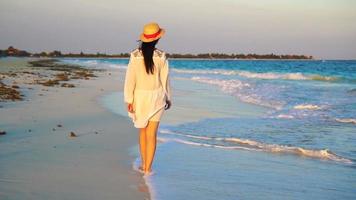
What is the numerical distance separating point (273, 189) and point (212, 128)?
393 cm

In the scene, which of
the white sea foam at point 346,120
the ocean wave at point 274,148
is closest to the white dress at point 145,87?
the ocean wave at point 274,148

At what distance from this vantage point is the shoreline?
4168mm

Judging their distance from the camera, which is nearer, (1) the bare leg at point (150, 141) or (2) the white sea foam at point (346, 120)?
(1) the bare leg at point (150, 141)

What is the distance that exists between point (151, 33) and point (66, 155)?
176 centimetres

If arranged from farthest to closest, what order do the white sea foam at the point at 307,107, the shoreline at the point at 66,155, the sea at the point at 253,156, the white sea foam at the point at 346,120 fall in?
the white sea foam at the point at 307,107 < the white sea foam at the point at 346,120 < the sea at the point at 253,156 < the shoreline at the point at 66,155

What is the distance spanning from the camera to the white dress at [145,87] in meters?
4.98

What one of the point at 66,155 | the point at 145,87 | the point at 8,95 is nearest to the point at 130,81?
the point at 145,87

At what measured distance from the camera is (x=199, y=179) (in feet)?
15.8

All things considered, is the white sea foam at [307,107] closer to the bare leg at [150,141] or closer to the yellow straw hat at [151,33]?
the bare leg at [150,141]

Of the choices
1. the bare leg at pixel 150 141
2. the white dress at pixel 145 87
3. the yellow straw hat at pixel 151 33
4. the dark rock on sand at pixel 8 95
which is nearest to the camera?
the yellow straw hat at pixel 151 33

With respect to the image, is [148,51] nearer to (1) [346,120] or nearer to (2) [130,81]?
(2) [130,81]

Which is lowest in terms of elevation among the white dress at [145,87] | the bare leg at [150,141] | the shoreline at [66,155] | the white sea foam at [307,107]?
the white sea foam at [307,107]

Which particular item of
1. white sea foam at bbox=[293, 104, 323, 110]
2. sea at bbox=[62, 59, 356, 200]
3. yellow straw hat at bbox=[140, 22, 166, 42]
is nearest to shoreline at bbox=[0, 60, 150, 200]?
sea at bbox=[62, 59, 356, 200]

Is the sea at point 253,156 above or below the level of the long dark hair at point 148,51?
below
